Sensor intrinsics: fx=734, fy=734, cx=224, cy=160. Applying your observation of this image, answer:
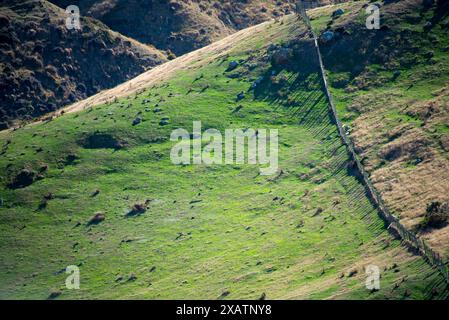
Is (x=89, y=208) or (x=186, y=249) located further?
(x=89, y=208)

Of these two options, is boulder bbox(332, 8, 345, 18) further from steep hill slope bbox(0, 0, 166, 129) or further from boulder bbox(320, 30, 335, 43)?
steep hill slope bbox(0, 0, 166, 129)

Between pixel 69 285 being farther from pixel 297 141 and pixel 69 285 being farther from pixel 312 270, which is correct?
pixel 297 141

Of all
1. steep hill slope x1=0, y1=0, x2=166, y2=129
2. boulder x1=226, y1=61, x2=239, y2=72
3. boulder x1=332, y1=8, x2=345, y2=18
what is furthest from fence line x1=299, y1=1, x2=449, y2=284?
steep hill slope x1=0, y1=0, x2=166, y2=129

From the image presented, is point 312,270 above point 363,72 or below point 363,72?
below

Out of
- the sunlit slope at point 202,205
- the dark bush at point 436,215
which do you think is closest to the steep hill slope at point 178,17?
the sunlit slope at point 202,205

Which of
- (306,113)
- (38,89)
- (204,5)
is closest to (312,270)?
(306,113)

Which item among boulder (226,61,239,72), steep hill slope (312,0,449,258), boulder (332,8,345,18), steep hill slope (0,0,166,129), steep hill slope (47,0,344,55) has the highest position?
steep hill slope (47,0,344,55)
